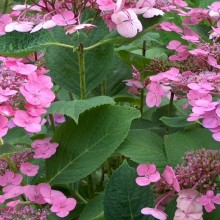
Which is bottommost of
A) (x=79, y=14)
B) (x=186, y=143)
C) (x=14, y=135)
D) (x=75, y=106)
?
(x=14, y=135)

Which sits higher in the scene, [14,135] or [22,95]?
[22,95]

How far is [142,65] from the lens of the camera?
52.7 inches

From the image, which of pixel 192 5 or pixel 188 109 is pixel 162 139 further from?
pixel 192 5

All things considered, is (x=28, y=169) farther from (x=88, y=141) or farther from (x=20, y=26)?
(x=20, y=26)

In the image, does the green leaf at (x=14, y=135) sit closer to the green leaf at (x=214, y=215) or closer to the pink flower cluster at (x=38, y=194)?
the pink flower cluster at (x=38, y=194)

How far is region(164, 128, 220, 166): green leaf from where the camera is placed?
108cm

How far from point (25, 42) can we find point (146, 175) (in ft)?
1.21

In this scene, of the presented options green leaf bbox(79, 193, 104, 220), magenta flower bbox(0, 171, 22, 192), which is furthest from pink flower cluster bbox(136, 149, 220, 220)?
magenta flower bbox(0, 171, 22, 192)

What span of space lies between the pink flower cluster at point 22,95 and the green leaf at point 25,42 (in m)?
0.08

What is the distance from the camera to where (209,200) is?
2.99 ft

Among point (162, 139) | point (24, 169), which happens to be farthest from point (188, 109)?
point (24, 169)

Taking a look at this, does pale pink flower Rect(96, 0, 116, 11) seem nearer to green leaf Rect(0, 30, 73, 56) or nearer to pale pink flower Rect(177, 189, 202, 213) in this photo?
green leaf Rect(0, 30, 73, 56)

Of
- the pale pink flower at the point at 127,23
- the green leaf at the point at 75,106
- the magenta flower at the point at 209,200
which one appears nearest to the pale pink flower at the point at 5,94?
the green leaf at the point at 75,106

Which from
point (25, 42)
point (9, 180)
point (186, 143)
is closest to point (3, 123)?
point (9, 180)
